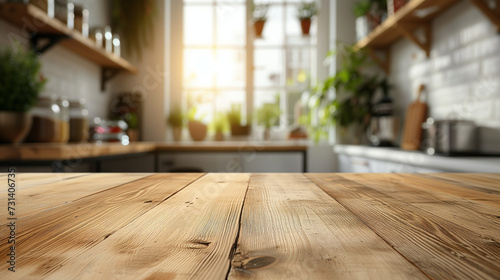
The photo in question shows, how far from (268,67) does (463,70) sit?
2117 mm

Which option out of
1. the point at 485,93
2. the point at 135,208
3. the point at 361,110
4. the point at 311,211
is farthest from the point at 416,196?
the point at 361,110

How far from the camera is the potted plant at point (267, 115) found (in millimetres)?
4020

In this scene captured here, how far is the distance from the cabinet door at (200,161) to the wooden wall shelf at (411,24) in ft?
5.27

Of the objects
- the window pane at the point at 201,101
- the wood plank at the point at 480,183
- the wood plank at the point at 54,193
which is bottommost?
the wood plank at the point at 480,183

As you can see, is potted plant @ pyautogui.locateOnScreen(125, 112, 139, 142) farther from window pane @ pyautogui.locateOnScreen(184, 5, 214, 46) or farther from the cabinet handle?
window pane @ pyautogui.locateOnScreen(184, 5, 214, 46)

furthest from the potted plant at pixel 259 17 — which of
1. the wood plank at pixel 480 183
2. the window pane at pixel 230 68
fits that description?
the wood plank at pixel 480 183

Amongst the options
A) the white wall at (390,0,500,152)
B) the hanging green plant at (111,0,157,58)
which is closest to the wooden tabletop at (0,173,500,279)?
the white wall at (390,0,500,152)

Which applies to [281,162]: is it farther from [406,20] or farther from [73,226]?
[73,226]

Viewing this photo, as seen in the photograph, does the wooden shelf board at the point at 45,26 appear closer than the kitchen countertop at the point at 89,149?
No

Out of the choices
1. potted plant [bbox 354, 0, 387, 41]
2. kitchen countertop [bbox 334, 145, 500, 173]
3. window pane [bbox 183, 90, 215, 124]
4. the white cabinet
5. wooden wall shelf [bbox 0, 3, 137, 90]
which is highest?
potted plant [bbox 354, 0, 387, 41]

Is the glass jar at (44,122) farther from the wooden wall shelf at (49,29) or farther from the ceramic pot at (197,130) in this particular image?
the ceramic pot at (197,130)

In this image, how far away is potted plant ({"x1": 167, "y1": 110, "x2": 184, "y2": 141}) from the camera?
3939 millimetres

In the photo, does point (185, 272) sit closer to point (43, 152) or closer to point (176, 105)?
point (43, 152)

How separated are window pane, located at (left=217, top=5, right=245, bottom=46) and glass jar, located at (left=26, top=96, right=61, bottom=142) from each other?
2.54m
